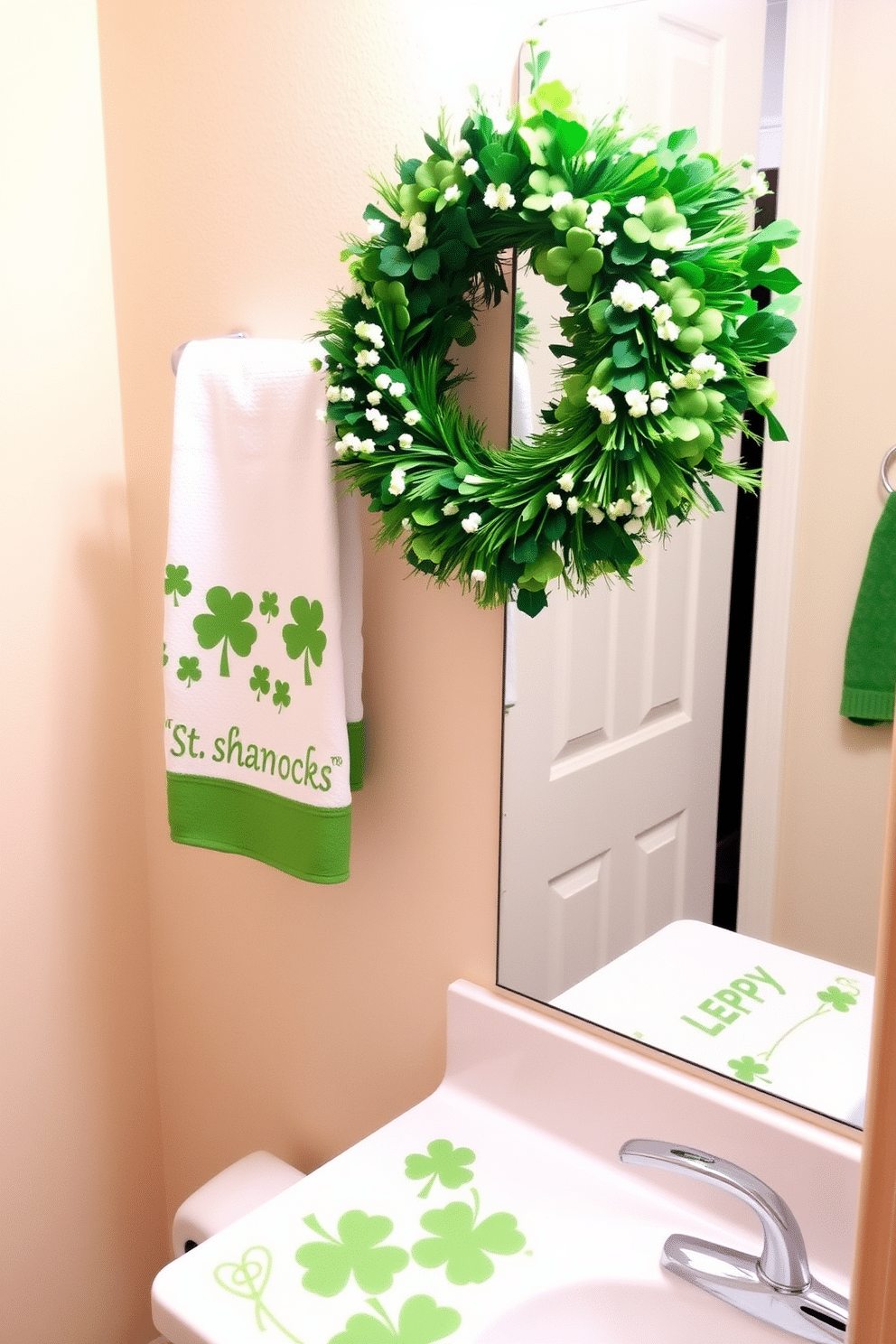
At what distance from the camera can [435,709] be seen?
117cm

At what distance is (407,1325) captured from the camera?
0.91m

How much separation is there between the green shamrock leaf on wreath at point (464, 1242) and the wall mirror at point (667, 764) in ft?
0.68

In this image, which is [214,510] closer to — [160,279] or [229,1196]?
[160,279]

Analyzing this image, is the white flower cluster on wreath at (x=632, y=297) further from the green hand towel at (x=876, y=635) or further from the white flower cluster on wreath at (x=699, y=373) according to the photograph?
the green hand towel at (x=876, y=635)

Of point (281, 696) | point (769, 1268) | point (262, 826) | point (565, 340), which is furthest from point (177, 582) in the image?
point (769, 1268)

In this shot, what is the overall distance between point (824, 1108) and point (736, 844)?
0.76ft

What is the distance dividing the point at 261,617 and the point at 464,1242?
0.62m

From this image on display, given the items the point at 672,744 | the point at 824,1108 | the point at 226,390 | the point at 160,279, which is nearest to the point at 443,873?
the point at 672,744

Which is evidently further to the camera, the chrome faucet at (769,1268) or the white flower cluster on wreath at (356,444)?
the white flower cluster on wreath at (356,444)

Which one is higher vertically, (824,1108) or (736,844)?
(736,844)

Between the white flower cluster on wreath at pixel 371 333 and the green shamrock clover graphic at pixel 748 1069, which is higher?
the white flower cluster on wreath at pixel 371 333

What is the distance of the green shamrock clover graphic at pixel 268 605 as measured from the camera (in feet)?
3.76

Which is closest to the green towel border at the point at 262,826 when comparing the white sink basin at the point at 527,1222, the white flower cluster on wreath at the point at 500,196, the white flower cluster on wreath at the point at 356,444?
the white sink basin at the point at 527,1222

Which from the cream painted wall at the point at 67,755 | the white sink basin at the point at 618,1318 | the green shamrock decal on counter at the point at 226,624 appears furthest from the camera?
the cream painted wall at the point at 67,755
